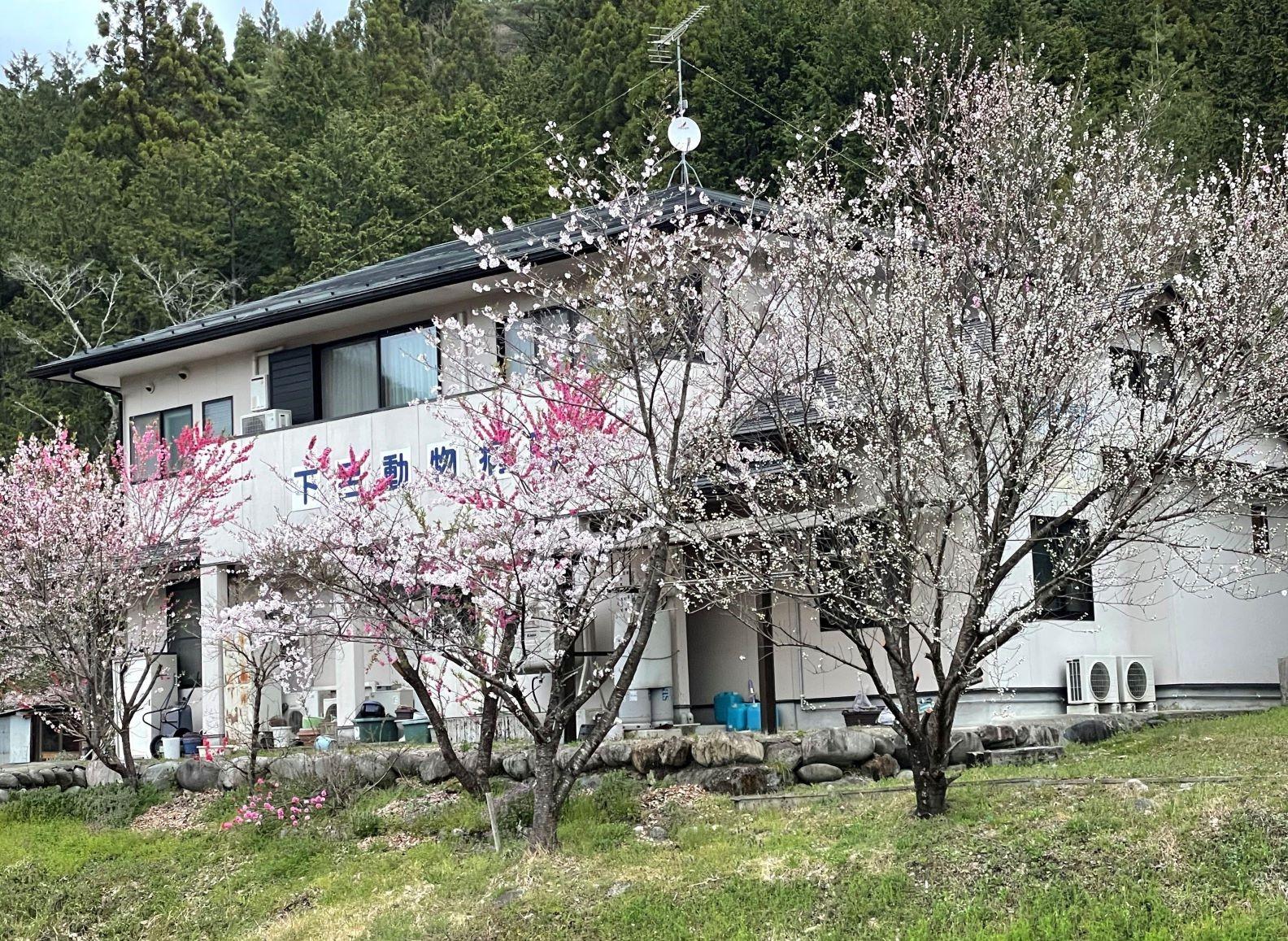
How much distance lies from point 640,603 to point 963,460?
2.99 metres

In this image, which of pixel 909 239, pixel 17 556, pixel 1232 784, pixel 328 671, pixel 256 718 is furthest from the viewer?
pixel 328 671

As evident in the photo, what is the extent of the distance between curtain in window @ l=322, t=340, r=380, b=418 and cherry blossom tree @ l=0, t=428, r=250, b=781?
59.8 inches

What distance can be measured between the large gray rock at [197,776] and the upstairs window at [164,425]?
5.84 m

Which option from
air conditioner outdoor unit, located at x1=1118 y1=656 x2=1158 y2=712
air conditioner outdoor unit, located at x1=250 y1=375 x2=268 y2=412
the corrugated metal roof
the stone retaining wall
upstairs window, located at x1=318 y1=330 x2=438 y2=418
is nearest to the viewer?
the stone retaining wall

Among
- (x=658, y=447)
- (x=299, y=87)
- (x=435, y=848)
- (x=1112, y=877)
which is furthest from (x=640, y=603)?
(x=299, y=87)

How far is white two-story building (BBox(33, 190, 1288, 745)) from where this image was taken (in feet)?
53.9

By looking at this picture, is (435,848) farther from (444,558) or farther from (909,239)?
(909,239)

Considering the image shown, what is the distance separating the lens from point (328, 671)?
20.2 m

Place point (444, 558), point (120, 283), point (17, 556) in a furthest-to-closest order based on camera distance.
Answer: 1. point (120, 283)
2. point (17, 556)
3. point (444, 558)

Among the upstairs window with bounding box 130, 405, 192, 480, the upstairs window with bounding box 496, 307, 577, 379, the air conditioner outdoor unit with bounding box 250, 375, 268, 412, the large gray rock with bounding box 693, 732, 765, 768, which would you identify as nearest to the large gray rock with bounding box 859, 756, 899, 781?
the large gray rock with bounding box 693, 732, 765, 768

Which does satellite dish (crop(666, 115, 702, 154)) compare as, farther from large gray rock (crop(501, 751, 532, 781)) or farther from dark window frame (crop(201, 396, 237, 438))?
large gray rock (crop(501, 751, 532, 781))

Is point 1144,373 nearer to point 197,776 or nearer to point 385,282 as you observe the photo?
point 385,282

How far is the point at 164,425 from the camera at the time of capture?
22.1m

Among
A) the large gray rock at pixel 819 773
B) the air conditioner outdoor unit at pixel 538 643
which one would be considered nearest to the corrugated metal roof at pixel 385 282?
the air conditioner outdoor unit at pixel 538 643
